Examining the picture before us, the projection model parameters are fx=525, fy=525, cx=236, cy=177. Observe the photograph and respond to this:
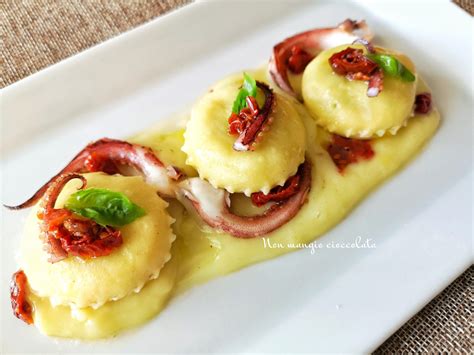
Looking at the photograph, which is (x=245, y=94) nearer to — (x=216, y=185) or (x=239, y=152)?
(x=239, y=152)

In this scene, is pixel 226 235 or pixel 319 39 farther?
pixel 319 39

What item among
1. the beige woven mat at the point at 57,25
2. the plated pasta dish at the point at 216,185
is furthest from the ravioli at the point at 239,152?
the beige woven mat at the point at 57,25

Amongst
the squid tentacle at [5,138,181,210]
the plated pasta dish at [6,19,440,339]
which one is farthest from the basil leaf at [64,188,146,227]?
the squid tentacle at [5,138,181,210]

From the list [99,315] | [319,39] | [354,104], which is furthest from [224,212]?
[319,39]

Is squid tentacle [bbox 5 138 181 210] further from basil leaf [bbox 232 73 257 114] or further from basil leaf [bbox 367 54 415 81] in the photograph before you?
basil leaf [bbox 367 54 415 81]

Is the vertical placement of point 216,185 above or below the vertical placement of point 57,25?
below

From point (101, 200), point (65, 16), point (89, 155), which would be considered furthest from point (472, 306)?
point (65, 16)

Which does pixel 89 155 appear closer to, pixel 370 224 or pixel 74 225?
pixel 74 225
